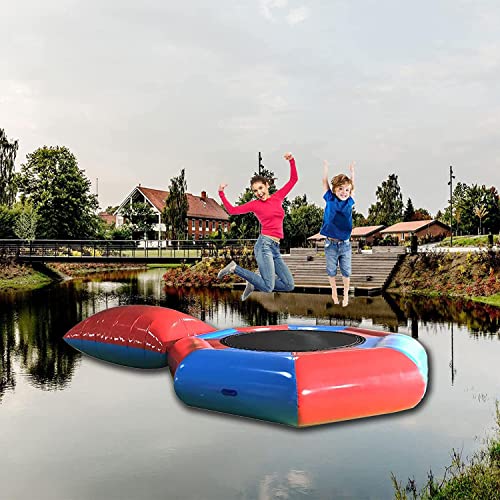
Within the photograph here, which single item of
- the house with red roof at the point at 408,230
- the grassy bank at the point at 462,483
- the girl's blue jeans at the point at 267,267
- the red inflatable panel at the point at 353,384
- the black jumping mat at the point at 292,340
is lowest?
the grassy bank at the point at 462,483

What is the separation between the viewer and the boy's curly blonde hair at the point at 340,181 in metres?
6.70

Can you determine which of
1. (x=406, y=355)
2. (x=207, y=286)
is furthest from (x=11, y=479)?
(x=207, y=286)

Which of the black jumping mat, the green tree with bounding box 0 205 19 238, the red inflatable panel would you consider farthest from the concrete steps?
the green tree with bounding box 0 205 19 238

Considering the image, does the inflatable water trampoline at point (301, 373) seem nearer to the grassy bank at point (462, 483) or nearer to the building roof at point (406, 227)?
the grassy bank at point (462, 483)

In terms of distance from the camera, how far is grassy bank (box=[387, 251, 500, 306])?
85.1 ft

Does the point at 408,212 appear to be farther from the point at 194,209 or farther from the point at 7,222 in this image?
the point at 7,222

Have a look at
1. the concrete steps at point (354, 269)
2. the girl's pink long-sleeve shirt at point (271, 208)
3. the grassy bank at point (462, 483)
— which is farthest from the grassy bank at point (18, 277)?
the grassy bank at point (462, 483)

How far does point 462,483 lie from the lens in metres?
7.48

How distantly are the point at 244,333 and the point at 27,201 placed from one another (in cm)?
3940

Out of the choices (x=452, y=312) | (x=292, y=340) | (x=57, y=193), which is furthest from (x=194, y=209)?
(x=292, y=340)

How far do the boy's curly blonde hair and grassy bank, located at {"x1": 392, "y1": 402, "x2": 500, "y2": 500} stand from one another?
366 cm

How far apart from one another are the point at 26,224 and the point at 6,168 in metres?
17.3

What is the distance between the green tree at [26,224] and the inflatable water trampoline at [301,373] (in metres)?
34.6

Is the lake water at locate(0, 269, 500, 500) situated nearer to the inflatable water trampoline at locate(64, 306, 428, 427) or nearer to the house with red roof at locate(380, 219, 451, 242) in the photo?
the inflatable water trampoline at locate(64, 306, 428, 427)
